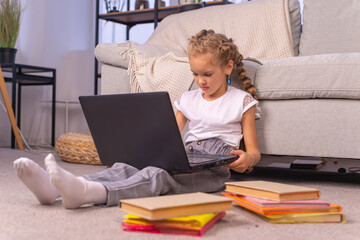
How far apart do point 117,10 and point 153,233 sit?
2.86m

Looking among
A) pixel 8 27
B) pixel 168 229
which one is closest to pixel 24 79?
pixel 8 27

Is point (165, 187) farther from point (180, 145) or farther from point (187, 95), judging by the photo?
point (187, 95)

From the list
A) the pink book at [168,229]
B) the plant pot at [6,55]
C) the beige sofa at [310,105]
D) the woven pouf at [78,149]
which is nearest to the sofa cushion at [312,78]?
the beige sofa at [310,105]

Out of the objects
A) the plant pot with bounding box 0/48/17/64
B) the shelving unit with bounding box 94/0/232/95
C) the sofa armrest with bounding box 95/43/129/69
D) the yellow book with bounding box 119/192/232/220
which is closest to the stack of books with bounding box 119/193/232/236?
the yellow book with bounding box 119/192/232/220

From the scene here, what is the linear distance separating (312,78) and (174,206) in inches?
36.1

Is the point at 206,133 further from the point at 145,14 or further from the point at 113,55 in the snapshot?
the point at 145,14

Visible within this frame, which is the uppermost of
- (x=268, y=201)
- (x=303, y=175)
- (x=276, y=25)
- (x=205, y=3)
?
(x=205, y=3)

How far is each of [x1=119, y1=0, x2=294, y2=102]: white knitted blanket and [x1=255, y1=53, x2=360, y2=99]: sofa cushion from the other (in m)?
0.31

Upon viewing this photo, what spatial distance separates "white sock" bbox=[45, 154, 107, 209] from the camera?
94cm

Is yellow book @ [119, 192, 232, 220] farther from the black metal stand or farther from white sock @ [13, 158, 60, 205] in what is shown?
the black metal stand

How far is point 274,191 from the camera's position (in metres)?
0.97

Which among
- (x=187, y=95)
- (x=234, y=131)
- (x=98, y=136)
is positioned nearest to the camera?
(x=98, y=136)

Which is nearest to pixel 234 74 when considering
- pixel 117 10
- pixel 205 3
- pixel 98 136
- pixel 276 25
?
pixel 98 136

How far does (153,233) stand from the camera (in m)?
0.86
